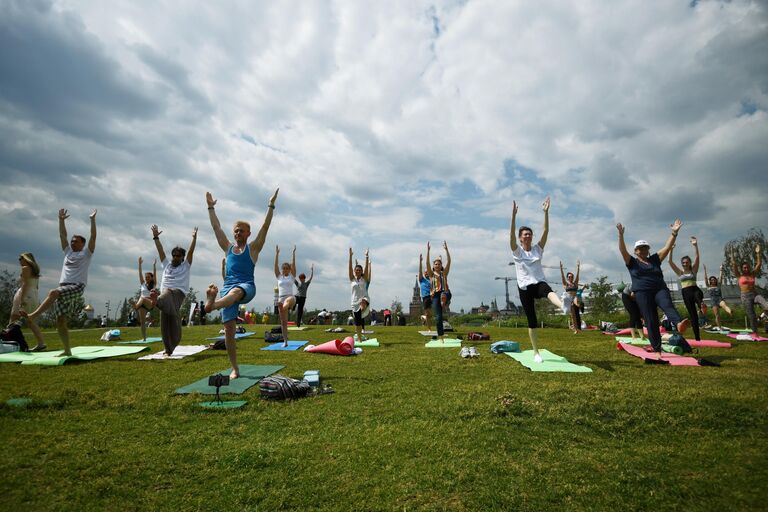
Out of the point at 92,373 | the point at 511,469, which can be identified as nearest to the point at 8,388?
the point at 92,373

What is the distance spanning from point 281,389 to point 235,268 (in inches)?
106

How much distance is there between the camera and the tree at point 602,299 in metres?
42.5

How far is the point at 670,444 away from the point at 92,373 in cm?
914

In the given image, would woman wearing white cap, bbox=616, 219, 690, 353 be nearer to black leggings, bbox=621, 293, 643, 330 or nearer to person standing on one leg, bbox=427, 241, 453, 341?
black leggings, bbox=621, 293, 643, 330

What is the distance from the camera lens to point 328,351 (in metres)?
10.3

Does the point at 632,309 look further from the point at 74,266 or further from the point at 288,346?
the point at 74,266

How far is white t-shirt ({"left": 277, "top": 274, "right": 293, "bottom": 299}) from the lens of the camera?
642 inches

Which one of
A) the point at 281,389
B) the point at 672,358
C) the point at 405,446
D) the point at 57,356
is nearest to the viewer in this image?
the point at 405,446

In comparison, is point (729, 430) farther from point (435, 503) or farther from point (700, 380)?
point (435, 503)

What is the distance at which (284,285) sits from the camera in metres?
16.4

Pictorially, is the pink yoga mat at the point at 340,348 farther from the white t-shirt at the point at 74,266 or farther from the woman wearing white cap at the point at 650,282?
the woman wearing white cap at the point at 650,282

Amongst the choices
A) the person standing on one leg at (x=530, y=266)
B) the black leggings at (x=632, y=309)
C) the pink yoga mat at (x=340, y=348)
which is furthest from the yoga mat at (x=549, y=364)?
the black leggings at (x=632, y=309)

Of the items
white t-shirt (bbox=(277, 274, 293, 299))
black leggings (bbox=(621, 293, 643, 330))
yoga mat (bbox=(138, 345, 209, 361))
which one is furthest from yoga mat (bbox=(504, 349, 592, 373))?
white t-shirt (bbox=(277, 274, 293, 299))

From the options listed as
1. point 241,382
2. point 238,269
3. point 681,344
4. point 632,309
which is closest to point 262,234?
point 238,269
